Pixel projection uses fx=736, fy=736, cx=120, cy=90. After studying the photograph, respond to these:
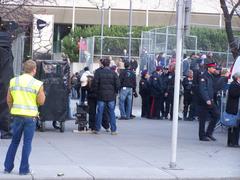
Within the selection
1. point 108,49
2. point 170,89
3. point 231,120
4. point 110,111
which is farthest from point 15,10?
point 108,49

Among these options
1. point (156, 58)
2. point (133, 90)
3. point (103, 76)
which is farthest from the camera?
point (156, 58)

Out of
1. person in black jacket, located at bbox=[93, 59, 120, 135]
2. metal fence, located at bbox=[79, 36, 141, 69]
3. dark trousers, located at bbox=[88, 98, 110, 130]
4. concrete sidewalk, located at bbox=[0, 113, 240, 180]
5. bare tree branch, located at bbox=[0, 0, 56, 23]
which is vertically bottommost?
concrete sidewalk, located at bbox=[0, 113, 240, 180]

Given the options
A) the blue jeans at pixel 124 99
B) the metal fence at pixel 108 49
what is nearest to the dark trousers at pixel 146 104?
the blue jeans at pixel 124 99

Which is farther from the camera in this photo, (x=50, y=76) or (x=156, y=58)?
(x=156, y=58)

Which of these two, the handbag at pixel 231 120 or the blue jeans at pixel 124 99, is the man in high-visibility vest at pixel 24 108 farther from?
the blue jeans at pixel 124 99

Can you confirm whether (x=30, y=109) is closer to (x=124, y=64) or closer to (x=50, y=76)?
(x=50, y=76)

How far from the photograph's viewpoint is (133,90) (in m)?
25.0

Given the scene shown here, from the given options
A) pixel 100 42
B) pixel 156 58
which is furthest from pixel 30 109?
pixel 100 42

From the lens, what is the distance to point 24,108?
11.9m

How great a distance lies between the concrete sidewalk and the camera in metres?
12.6

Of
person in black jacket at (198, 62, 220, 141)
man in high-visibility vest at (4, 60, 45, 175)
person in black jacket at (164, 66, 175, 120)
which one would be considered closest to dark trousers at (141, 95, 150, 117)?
person in black jacket at (164, 66, 175, 120)

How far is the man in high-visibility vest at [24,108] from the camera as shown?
39.1ft

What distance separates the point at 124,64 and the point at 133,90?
97 cm

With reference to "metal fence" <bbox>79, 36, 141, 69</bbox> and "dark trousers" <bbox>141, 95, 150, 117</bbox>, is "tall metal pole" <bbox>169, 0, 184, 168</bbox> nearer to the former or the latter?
"dark trousers" <bbox>141, 95, 150, 117</bbox>
